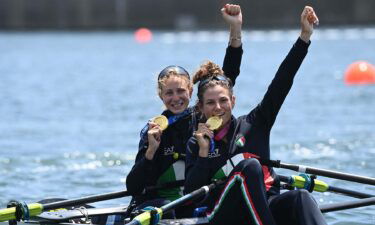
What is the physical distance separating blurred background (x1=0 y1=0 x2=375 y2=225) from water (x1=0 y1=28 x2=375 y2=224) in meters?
0.02

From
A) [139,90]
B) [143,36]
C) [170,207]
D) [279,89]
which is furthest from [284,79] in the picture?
[143,36]

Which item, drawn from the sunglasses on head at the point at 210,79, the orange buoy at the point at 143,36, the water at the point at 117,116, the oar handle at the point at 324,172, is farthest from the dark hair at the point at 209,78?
the orange buoy at the point at 143,36

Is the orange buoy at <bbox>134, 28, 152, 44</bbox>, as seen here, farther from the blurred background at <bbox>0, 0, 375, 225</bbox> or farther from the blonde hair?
the blonde hair

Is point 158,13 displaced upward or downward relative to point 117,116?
upward

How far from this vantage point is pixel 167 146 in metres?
6.50

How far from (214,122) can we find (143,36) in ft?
152

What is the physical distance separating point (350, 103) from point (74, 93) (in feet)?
23.0

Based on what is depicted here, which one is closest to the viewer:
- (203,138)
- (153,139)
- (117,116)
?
(203,138)

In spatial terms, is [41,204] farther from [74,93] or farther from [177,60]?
[177,60]

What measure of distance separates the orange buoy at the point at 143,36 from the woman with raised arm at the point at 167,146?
4142 cm

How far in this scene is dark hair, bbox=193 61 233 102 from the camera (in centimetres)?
596

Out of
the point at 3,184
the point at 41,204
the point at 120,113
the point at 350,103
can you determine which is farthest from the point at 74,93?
the point at 41,204

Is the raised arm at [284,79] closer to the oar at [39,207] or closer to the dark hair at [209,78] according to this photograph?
the dark hair at [209,78]

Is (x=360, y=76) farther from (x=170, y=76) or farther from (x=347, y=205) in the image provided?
(x=170, y=76)
